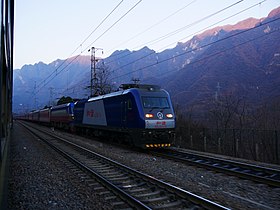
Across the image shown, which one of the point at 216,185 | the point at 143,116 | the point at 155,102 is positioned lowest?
the point at 216,185

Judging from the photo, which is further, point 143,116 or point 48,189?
point 143,116

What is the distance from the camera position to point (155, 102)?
46.6 feet

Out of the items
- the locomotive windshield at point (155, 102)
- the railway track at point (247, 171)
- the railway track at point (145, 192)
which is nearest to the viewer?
the railway track at point (145, 192)

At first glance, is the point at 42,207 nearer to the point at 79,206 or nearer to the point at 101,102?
the point at 79,206

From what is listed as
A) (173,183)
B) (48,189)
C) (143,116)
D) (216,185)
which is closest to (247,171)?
(216,185)

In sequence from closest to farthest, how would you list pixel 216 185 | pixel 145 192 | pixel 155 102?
pixel 145 192 → pixel 216 185 → pixel 155 102

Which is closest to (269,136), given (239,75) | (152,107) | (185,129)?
(152,107)

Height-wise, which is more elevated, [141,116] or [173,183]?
[141,116]

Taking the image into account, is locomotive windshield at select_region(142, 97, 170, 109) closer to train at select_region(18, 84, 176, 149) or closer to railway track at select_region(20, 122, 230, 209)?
train at select_region(18, 84, 176, 149)

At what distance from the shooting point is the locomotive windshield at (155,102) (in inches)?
547

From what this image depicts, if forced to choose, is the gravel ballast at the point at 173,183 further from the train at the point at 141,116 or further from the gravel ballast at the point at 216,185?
the train at the point at 141,116

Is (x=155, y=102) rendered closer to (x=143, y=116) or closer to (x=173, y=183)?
(x=143, y=116)

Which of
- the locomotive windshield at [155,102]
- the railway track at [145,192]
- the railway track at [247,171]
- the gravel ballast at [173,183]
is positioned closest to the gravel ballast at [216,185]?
the gravel ballast at [173,183]

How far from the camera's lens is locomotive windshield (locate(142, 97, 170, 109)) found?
1389 cm
